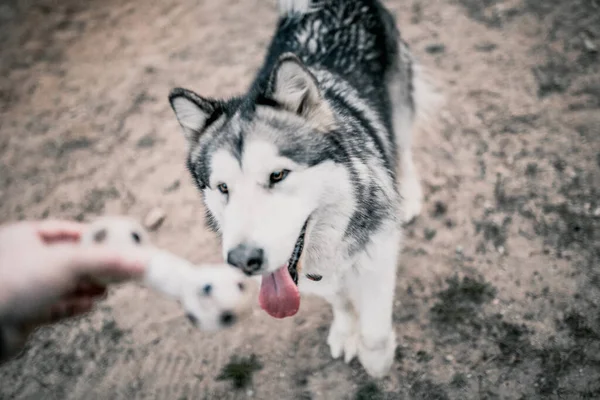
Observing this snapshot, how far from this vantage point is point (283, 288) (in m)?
1.87

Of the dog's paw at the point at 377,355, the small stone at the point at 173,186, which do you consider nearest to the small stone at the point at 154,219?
the small stone at the point at 173,186

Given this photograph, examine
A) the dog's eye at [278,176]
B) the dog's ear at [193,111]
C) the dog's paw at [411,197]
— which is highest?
the dog's ear at [193,111]

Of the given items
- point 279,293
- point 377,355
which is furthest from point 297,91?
point 377,355

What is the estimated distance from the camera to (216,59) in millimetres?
4723

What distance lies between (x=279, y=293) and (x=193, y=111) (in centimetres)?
96

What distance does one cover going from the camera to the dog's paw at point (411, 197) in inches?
126

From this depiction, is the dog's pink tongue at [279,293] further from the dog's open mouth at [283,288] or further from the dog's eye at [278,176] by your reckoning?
the dog's eye at [278,176]

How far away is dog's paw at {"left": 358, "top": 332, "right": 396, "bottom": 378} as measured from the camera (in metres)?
2.48

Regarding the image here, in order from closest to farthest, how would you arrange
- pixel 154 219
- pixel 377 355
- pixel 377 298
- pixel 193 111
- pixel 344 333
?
pixel 193 111 → pixel 377 298 → pixel 377 355 → pixel 344 333 → pixel 154 219

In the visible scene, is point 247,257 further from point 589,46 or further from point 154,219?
point 589,46

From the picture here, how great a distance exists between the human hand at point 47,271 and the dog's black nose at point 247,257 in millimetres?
495

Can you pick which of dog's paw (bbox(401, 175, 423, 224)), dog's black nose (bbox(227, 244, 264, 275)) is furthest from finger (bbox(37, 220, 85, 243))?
dog's paw (bbox(401, 175, 423, 224))

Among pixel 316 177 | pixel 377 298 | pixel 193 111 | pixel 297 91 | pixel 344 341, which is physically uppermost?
pixel 297 91

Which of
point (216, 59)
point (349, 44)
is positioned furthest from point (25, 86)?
point (349, 44)
